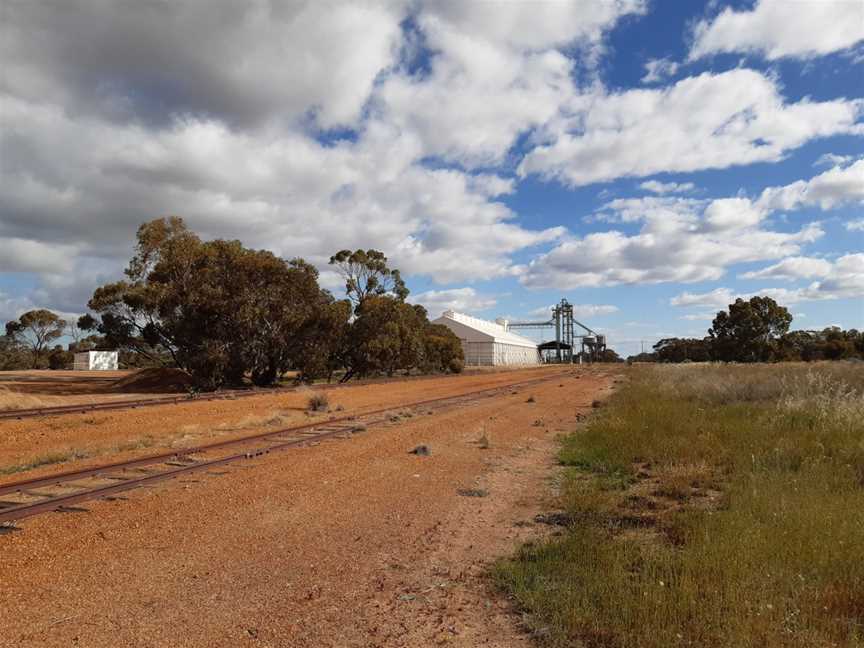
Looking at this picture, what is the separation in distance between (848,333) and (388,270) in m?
86.9

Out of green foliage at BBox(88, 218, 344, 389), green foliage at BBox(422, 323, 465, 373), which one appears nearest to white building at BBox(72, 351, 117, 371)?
green foliage at BBox(422, 323, 465, 373)

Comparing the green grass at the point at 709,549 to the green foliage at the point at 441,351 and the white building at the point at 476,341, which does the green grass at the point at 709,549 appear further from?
the white building at the point at 476,341

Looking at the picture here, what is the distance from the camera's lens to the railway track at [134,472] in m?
8.51

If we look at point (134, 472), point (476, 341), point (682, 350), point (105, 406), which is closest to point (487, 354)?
point (476, 341)

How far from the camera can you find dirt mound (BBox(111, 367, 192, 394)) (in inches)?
1593

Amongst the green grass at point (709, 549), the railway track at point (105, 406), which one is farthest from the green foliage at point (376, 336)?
the green grass at point (709, 549)

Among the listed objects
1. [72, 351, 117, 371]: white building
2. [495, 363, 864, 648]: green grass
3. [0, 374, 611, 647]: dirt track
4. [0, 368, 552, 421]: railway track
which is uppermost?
[72, 351, 117, 371]: white building

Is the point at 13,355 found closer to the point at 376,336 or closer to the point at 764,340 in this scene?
the point at 376,336

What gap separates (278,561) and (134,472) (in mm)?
5700

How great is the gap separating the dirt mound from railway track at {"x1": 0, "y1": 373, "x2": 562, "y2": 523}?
27.0 meters

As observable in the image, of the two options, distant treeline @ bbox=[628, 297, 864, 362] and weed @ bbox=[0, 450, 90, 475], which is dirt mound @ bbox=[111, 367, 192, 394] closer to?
weed @ bbox=[0, 450, 90, 475]

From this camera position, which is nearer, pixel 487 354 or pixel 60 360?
pixel 60 360

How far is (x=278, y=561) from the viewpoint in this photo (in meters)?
6.45

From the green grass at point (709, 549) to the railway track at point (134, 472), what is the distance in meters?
6.20
